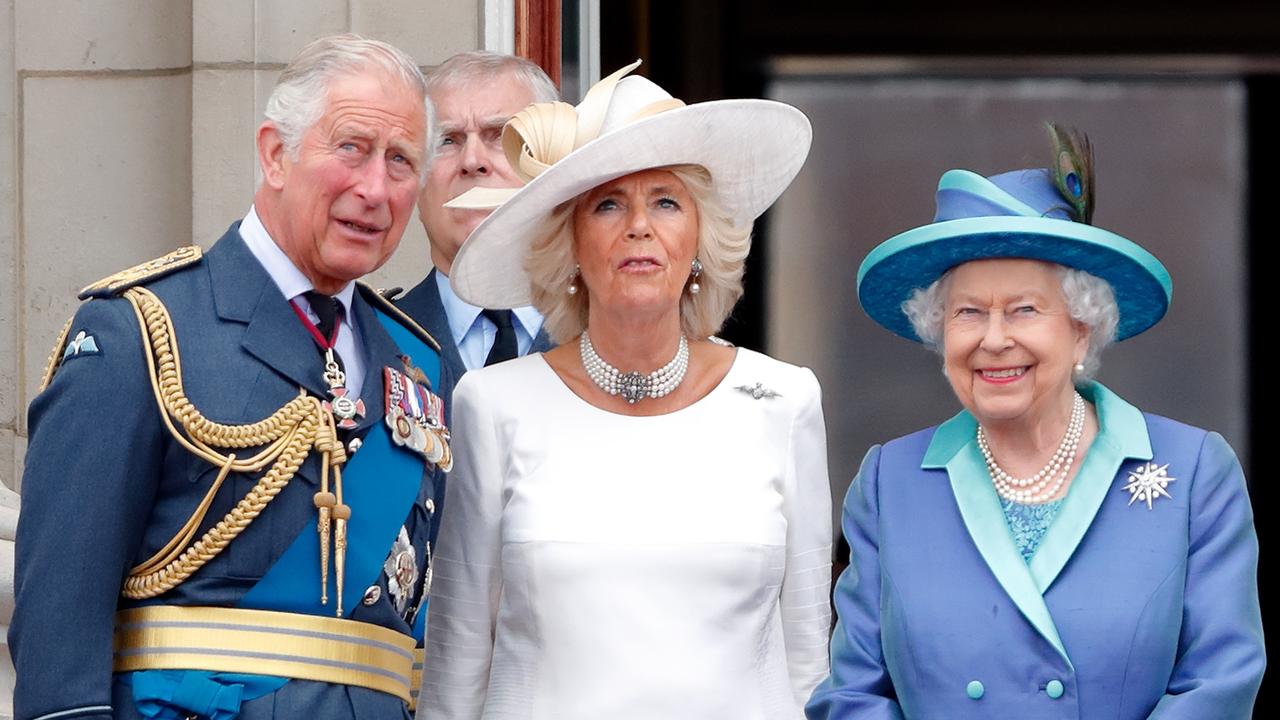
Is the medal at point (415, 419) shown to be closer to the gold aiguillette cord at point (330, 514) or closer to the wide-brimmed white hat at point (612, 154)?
the gold aiguillette cord at point (330, 514)

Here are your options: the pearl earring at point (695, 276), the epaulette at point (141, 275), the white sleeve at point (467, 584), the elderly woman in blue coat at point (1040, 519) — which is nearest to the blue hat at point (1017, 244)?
the elderly woman in blue coat at point (1040, 519)

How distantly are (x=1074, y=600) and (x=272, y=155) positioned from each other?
137cm

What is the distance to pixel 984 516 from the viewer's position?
11.0 feet

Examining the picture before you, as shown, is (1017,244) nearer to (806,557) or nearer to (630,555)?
(806,557)

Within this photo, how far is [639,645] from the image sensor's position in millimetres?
3465

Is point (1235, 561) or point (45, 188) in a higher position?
point (45, 188)

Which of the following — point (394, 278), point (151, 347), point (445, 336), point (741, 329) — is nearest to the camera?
point (151, 347)

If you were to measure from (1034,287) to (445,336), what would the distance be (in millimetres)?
1343

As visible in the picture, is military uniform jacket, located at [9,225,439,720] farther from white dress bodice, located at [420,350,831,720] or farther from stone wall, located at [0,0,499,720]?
stone wall, located at [0,0,499,720]

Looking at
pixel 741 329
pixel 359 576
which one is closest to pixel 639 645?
pixel 359 576

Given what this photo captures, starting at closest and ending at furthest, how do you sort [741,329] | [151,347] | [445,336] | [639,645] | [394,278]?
[151,347] < [639,645] < [445,336] < [394,278] < [741,329]

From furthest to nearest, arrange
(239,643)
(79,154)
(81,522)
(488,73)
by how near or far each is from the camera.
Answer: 1. (79,154)
2. (488,73)
3. (239,643)
4. (81,522)

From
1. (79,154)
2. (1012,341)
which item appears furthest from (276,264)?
(79,154)

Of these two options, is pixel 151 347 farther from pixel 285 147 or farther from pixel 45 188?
pixel 45 188
